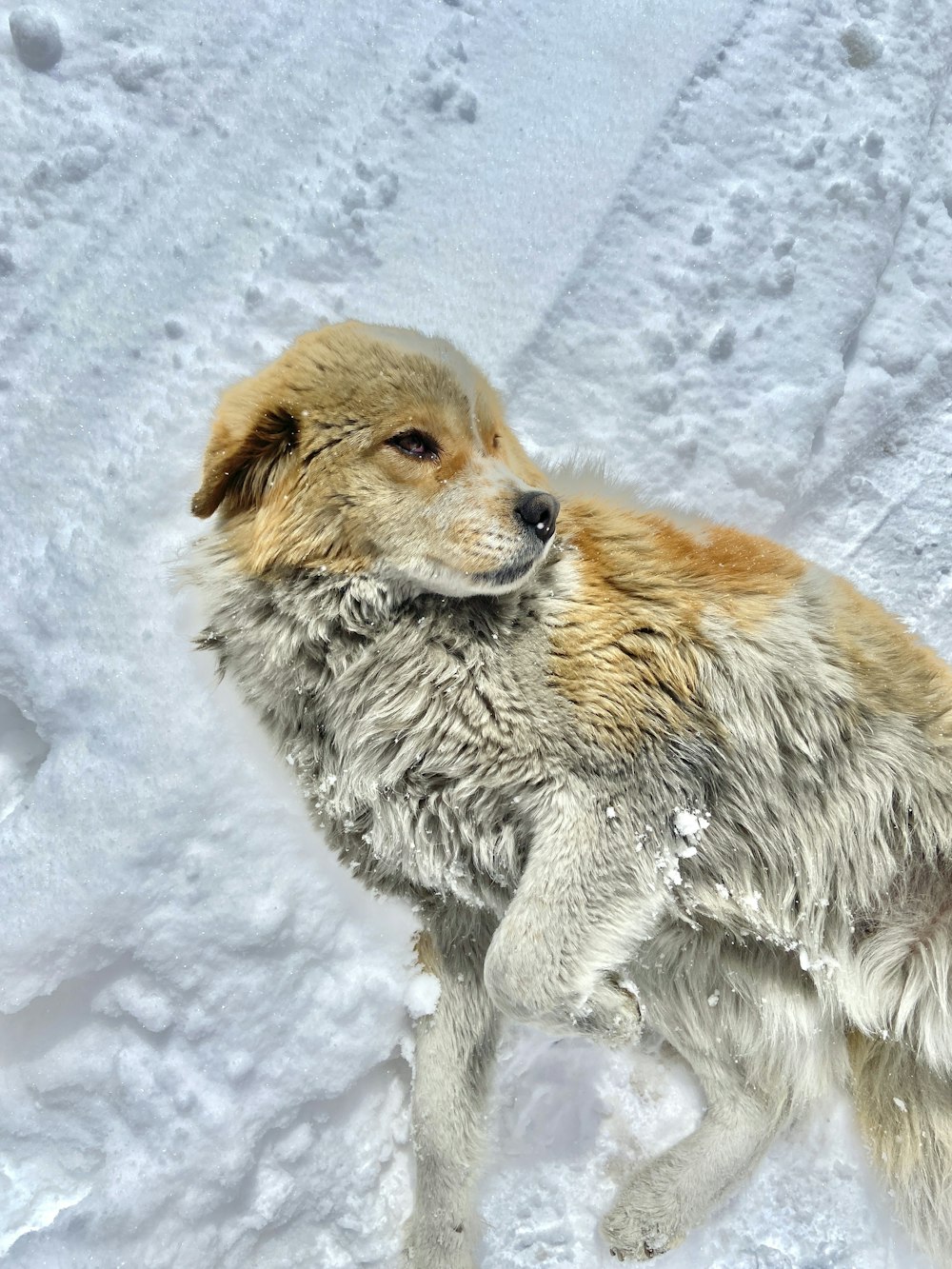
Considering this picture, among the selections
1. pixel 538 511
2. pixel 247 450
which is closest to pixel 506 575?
pixel 538 511

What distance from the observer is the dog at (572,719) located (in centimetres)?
227

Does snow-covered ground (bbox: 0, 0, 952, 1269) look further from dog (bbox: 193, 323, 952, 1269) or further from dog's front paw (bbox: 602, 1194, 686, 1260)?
dog (bbox: 193, 323, 952, 1269)

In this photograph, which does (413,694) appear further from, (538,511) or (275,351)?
(275,351)

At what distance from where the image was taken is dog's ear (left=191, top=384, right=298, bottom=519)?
2.28 meters

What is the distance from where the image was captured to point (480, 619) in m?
2.41

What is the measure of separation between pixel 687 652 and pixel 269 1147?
2.71m

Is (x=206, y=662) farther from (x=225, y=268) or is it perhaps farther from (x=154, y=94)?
(x=154, y=94)

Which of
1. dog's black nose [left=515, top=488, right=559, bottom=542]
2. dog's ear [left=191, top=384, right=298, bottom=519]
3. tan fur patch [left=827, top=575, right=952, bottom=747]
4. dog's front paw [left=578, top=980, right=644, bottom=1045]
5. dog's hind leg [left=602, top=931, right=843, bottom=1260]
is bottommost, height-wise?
dog's hind leg [left=602, top=931, right=843, bottom=1260]

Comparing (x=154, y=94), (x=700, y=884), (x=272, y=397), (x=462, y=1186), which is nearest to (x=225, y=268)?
(x=154, y=94)

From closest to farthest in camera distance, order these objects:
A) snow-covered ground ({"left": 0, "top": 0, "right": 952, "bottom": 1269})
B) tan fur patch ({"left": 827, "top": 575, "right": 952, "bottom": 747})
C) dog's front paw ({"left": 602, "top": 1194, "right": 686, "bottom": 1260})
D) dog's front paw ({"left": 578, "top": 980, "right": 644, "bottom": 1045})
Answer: dog's front paw ({"left": 578, "top": 980, "right": 644, "bottom": 1045}), tan fur patch ({"left": 827, "top": 575, "right": 952, "bottom": 747}), dog's front paw ({"left": 602, "top": 1194, "right": 686, "bottom": 1260}), snow-covered ground ({"left": 0, "top": 0, "right": 952, "bottom": 1269})

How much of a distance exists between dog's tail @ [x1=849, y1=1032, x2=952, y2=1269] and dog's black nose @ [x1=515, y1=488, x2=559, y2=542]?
6.65 feet

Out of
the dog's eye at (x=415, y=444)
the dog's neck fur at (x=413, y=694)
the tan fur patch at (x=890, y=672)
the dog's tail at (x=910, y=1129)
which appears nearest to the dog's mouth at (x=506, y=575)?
the dog's neck fur at (x=413, y=694)

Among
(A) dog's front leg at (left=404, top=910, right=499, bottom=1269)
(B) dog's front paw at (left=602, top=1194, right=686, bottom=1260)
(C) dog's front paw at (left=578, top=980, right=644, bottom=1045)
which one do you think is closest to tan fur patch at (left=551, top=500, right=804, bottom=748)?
(C) dog's front paw at (left=578, top=980, right=644, bottom=1045)

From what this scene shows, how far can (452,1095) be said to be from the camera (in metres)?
2.80
